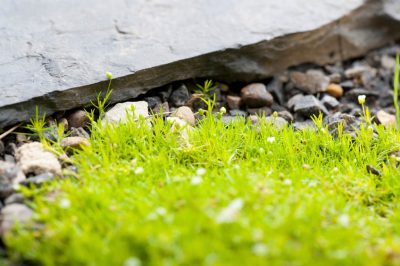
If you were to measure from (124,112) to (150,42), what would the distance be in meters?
0.68

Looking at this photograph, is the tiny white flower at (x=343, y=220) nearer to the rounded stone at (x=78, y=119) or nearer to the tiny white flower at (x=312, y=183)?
the tiny white flower at (x=312, y=183)

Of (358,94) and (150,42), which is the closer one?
(150,42)

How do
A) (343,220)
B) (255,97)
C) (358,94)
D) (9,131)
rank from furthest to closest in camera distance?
1. (358,94)
2. (255,97)
3. (9,131)
4. (343,220)

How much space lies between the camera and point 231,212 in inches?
86.9

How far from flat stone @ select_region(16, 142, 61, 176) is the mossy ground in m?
0.12

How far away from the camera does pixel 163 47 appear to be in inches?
148

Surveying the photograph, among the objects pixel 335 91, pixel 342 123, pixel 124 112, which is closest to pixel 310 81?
pixel 335 91

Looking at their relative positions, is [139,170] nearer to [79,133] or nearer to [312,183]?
[79,133]

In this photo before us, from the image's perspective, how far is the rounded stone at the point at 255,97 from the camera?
12.9 feet

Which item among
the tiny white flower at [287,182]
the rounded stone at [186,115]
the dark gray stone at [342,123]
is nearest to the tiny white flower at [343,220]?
the tiny white flower at [287,182]

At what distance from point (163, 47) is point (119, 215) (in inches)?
67.2

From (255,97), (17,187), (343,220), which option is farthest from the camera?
→ (255,97)

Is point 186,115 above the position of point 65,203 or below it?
above

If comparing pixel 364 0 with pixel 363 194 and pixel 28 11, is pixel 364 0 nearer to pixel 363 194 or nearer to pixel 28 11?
pixel 363 194
